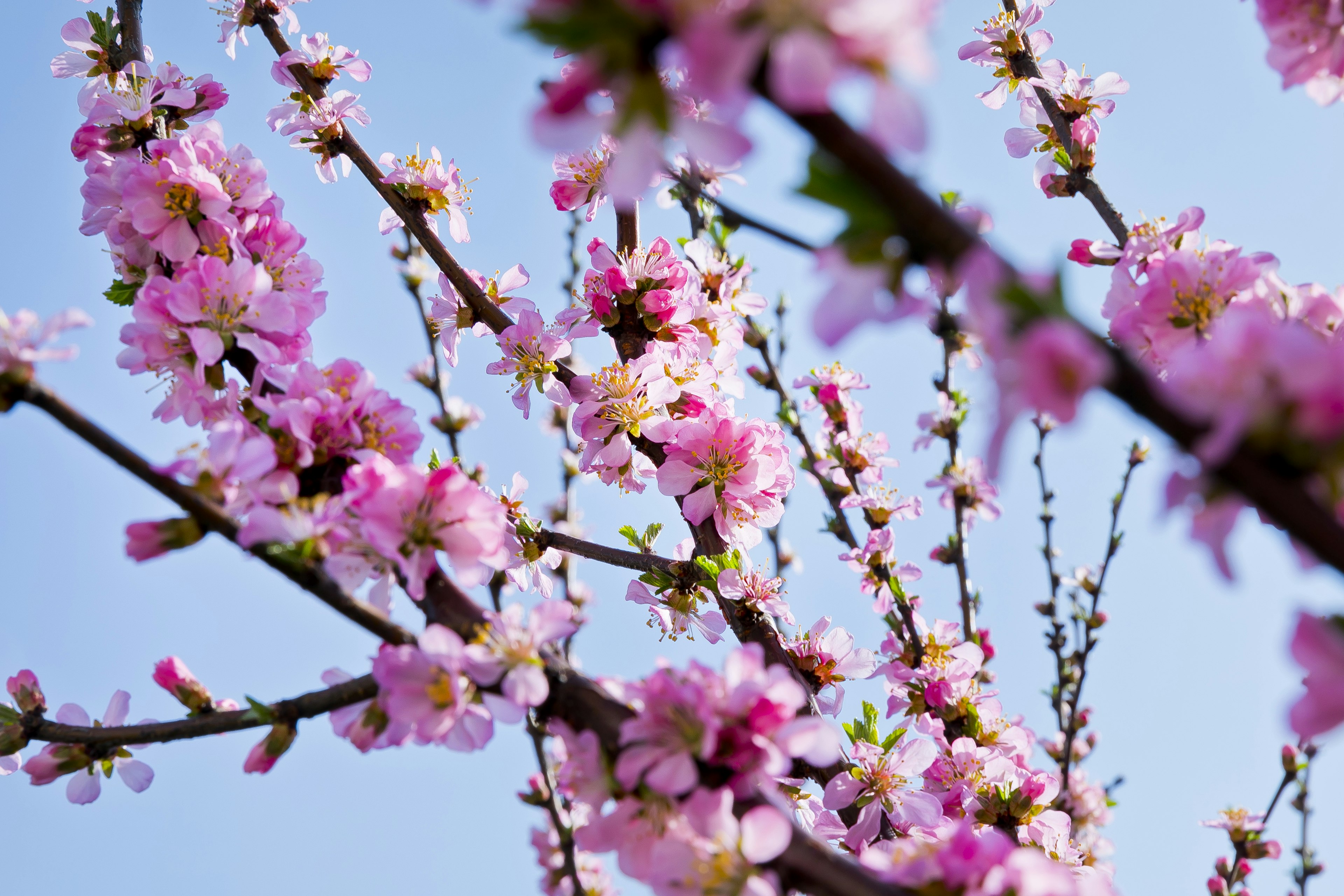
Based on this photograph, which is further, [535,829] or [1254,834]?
[535,829]

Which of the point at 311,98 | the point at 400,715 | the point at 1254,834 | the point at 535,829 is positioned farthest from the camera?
the point at 535,829

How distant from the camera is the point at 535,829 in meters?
5.25

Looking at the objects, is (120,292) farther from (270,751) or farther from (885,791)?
(885,791)

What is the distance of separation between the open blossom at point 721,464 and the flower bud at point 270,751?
1162mm

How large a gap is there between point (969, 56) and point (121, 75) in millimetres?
2533

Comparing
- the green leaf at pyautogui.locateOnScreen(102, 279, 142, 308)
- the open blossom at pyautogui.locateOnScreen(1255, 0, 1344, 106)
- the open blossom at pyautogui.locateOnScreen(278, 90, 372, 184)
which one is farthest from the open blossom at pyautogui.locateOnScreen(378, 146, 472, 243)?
the open blossom at pyautogui.locateOnScreen(1255, 0, 1344, 106)

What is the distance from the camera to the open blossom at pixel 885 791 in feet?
6.62

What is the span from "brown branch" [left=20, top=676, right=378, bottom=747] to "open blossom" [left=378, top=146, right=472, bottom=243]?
152 cm

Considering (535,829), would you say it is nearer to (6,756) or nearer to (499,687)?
(6,756)

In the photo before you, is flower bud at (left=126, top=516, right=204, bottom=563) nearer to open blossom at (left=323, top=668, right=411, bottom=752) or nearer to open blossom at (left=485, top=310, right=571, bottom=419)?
open blossom at (left=323, top=668, right=411, bottom=752)

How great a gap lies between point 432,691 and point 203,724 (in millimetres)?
570

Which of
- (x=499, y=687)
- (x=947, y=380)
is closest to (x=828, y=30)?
(x=499, y=687)

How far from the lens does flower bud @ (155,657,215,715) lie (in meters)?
1.62

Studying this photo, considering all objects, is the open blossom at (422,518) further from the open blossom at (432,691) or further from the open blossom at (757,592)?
the open blossom at (757,592)
